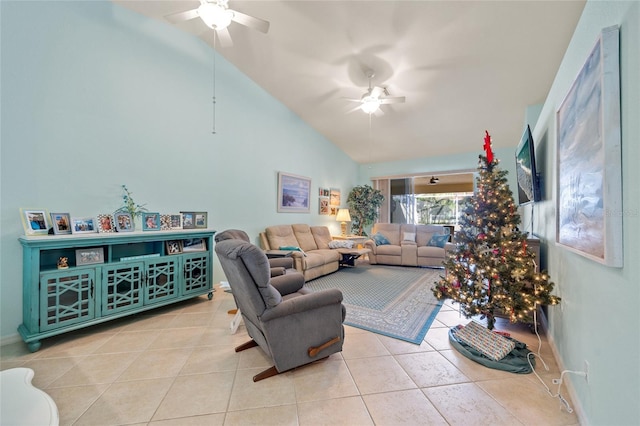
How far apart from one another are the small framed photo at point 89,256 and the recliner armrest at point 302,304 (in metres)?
1.97

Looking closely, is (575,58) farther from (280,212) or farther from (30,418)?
(280,212)

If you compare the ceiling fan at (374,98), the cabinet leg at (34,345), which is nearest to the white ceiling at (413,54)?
the ceiling fan at (374,98)

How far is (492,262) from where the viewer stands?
2221 mm

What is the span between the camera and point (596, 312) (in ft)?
4.14

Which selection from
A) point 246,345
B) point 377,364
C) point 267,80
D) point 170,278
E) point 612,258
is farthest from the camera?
point 267,80

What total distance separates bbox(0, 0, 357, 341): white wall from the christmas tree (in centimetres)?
330

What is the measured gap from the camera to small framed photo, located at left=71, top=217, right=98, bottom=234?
7.89 feet

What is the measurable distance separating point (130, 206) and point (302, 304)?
2490 millimetres

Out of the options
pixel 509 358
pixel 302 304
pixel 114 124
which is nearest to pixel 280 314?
pixel 302 304

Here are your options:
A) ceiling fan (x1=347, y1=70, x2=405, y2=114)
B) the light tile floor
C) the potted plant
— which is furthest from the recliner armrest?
the potted plant

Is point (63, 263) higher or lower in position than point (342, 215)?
lower

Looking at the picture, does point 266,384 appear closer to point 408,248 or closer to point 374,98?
point 374,98

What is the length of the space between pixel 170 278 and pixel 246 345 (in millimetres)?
1429

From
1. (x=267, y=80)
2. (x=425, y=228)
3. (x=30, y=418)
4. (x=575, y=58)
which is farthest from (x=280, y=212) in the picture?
(x=575, y=58)
